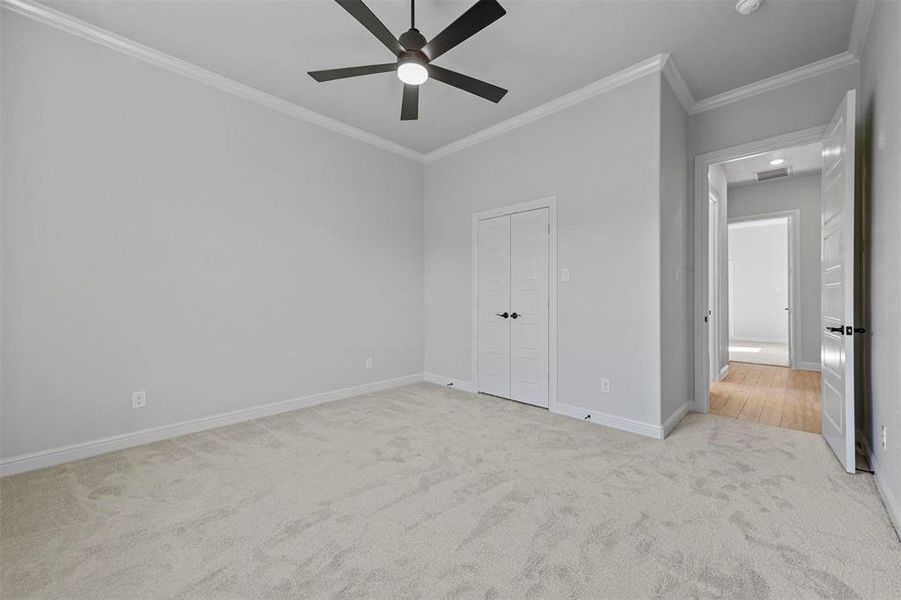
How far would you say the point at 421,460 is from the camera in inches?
105

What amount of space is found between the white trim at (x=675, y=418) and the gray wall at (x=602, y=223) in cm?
16

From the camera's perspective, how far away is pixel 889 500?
2029 mm

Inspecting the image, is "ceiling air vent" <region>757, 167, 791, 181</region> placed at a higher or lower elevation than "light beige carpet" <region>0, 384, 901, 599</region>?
higher

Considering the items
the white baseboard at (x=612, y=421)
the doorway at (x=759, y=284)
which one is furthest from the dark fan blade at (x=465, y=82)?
the doorway at (x=759, y=284)

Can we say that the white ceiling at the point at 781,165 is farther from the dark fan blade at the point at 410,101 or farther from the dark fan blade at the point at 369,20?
the dark fan blade at the point at 369,20

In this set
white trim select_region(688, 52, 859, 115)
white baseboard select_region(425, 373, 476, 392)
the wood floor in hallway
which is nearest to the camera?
white trim select_region(688, 52, 859, 115)

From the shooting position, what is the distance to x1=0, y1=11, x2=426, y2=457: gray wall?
2.53 m

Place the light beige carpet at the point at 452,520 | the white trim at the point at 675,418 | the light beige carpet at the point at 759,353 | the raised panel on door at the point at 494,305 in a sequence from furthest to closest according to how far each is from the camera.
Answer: the light beige carpet at the point at 759,353 < the raised panel on door at the point at 494,305 < the white trim at the point at 675,418 < the light beige carpet at the point at 452,520

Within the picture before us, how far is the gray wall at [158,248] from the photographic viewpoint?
2.53m

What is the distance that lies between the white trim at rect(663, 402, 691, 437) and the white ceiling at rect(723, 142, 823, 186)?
9.97ft

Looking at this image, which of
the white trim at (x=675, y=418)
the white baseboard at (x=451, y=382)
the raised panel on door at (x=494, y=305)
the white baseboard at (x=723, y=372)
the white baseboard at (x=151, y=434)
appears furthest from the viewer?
the white baseboard at (x=723, y=372)

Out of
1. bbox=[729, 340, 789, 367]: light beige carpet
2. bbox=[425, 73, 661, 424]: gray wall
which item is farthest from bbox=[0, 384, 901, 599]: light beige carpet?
A: bbox=[729, 340, 789, 367]: light beige carpet

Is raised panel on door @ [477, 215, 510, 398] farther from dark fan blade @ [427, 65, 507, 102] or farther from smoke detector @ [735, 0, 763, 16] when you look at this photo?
smoke detector @ [735, 0, 763, 16]

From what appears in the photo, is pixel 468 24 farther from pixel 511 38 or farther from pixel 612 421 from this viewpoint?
pixel 612 421
